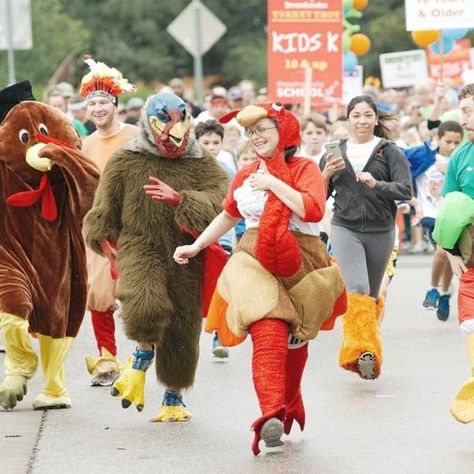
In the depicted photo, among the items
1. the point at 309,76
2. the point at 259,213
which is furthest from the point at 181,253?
the point at 309,76

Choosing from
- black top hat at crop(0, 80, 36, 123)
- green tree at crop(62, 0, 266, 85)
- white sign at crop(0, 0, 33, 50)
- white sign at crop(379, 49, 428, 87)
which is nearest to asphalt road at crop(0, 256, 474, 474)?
black top hat at crop(0, 80, 36, 123)

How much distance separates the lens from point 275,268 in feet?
26.1

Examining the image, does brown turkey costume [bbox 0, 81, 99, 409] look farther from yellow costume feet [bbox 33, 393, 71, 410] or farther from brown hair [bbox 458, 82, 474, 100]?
brown hair [bbox 458, 82, 474, 100]

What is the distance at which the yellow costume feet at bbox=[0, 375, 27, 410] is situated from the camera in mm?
9141

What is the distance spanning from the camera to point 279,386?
7.73 m

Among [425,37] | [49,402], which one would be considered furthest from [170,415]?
[425,37]

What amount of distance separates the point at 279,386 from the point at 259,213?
2.93 ft

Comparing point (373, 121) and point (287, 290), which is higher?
point (373, 121)

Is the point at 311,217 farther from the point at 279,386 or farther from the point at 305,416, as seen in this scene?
the point at 305,416

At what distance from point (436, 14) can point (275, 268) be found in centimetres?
1160

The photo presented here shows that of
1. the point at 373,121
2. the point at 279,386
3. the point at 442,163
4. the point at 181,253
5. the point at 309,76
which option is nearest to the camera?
the point at 279,386

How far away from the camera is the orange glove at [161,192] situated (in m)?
8.53

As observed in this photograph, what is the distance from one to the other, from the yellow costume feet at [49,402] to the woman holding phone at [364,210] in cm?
185

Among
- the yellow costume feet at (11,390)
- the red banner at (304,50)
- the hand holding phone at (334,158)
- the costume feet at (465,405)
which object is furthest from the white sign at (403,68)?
the costume feet at (465,405)
